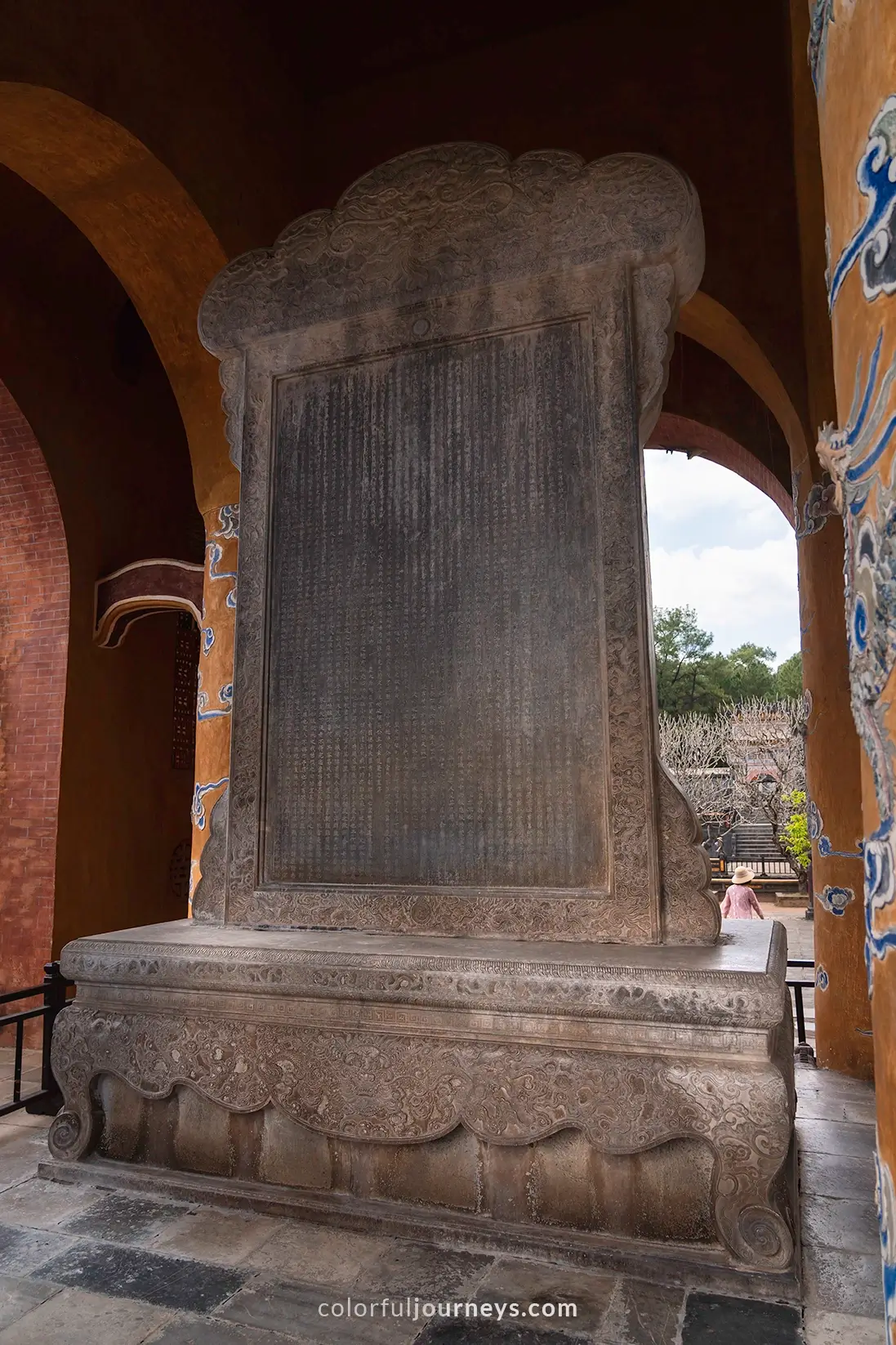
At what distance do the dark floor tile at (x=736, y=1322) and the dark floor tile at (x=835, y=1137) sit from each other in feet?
3.90

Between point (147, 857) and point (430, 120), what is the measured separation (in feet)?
19.0

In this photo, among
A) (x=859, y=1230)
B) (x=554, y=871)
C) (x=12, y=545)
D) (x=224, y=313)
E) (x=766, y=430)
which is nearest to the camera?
(x=859, y=1230)

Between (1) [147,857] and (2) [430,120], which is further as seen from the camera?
(1) [147,857]

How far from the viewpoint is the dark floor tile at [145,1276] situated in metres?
2.27

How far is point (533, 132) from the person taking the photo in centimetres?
558

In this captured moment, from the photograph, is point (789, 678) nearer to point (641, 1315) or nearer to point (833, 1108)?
point (833, 1108)

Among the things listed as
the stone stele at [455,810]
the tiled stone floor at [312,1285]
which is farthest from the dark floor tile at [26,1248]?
the stone stele at [455,810]

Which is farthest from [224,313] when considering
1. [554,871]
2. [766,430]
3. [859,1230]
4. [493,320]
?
[766,430]

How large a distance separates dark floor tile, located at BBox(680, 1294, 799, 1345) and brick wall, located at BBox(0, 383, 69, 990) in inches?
202

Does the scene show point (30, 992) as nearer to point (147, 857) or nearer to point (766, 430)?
point (147, 857)

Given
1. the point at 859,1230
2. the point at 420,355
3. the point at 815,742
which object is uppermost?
the point at 420,355

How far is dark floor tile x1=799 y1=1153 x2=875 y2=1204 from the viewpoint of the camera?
287cm

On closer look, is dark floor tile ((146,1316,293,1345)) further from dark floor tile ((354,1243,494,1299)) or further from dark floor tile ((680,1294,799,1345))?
dark floor tile ((680,1294,799,1345))

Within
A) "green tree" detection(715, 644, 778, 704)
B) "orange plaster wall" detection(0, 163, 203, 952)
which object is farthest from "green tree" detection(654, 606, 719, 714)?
"orange plaster wall" detection(0, 163, 203, 952)
